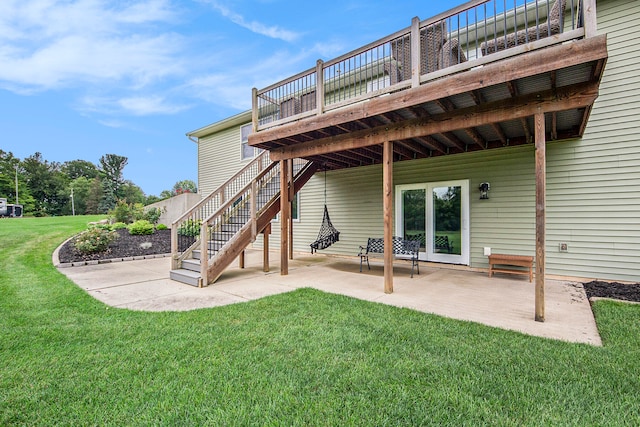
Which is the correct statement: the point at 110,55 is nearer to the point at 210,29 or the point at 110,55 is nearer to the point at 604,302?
the point at 210,29

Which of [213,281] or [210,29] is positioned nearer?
[213,281]

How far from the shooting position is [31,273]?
593cm

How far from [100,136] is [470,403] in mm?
75689

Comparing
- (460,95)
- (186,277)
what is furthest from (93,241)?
(460,95)

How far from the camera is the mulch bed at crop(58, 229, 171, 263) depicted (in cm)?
Result: 782

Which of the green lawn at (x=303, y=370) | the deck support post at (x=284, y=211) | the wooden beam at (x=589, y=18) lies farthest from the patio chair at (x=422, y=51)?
the green lawn at (x=303, y=370)

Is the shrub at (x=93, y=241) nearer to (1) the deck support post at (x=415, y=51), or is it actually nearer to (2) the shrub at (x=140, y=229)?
(2) the shrub at (x=140, y=229)

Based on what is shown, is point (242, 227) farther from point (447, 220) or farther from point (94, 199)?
point (94, 199)

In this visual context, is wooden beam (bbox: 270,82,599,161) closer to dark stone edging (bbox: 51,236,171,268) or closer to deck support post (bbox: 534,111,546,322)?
deck support post (bbox: 534,111,546,322)

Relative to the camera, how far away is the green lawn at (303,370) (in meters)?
1.86

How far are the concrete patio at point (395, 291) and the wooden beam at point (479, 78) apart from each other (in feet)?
8.92

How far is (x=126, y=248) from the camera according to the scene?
29.8 feet

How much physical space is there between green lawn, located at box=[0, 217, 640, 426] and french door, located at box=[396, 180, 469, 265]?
3.10 m

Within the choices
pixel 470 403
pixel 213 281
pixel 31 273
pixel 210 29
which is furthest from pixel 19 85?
pixel 470 403
